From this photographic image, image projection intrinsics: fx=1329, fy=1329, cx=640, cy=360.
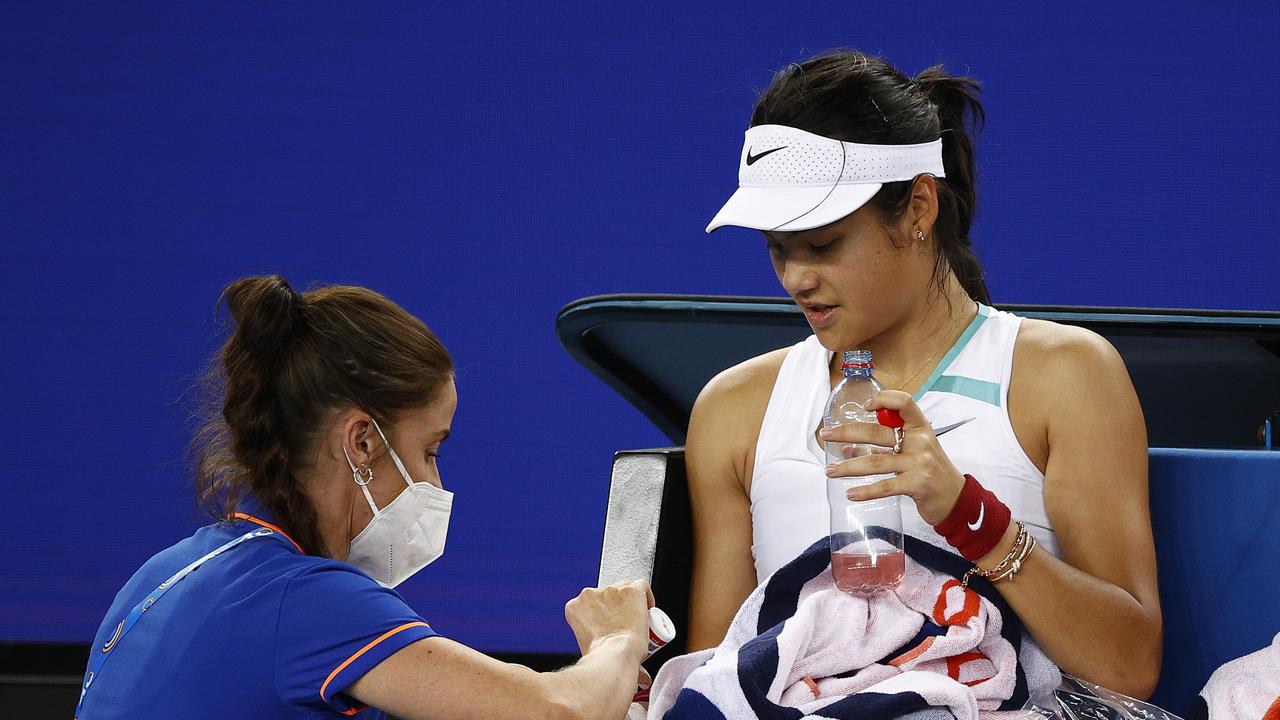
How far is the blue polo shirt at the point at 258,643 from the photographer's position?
125 centimetres

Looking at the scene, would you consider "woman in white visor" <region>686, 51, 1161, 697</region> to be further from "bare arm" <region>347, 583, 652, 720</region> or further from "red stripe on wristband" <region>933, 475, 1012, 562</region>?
"bare arm" <region>347, 583, 652, 720</region>

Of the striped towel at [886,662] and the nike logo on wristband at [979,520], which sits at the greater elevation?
the nike logo on wristband at [979,520]

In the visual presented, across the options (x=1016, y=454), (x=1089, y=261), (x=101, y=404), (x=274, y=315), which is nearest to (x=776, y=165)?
(x=1016, y=454)

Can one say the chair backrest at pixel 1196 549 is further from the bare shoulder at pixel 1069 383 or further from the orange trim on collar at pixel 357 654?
the orange trim on collar at pixel 357 654

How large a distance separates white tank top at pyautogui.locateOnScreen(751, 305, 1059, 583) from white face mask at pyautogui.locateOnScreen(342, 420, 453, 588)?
38 cm

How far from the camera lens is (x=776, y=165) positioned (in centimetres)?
150

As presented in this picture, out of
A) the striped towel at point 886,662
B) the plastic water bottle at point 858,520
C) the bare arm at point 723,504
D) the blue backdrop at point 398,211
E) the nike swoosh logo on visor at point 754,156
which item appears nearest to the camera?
the striped towel at point 886,662

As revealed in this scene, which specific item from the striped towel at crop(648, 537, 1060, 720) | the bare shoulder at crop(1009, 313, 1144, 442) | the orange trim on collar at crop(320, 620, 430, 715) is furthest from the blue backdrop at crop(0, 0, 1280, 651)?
the orange trim on collar at crop(320, 620, 430, 715)

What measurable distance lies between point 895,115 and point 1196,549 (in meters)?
0.59

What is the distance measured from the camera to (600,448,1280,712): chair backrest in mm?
1408

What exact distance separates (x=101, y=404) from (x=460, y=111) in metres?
1.35

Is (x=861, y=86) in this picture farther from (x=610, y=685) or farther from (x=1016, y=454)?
(x=610, y=685)

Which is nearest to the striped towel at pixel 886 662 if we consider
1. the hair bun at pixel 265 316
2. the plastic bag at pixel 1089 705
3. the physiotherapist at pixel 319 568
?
the plastic bag at pixel 1089 705

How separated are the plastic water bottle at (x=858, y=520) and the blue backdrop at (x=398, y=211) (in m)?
2.13
